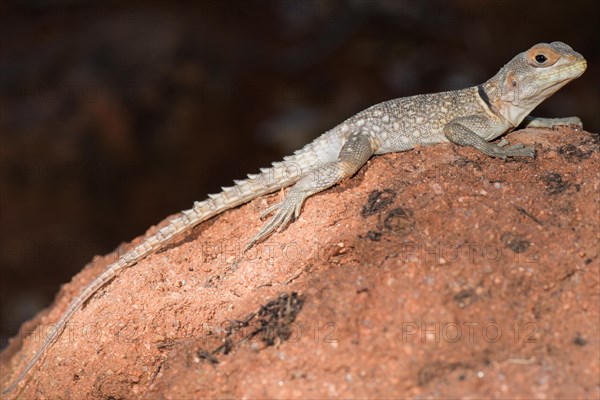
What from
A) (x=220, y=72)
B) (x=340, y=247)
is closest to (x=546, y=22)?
(x=220, y=72)

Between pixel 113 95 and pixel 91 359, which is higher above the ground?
pixel 113 95

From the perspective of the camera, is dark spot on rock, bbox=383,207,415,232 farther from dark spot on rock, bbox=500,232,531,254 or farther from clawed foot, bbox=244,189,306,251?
clawed foot, bbox=244,189,306,251

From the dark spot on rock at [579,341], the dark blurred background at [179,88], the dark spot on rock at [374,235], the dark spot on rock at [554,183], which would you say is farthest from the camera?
the dark blurred background at [179,88]

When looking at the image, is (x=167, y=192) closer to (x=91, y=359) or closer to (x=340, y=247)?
(x=91, y=359)

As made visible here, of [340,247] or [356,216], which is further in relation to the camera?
[356,216]

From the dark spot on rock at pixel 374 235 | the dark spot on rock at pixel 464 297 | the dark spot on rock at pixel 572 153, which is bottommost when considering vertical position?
the dark spot on rock at pixel 464 297

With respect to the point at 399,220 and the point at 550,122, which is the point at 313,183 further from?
the point at 550,122

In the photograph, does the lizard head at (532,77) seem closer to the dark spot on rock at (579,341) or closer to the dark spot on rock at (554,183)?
A: the dark spot on rock at (554,183)

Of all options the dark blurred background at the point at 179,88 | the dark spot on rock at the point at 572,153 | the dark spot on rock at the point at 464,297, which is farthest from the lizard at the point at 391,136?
the dark blurred background at the point at 179,88
